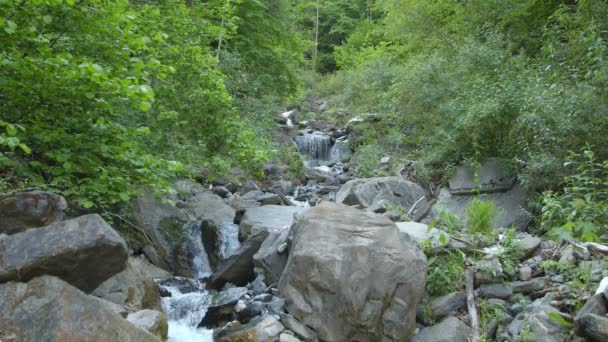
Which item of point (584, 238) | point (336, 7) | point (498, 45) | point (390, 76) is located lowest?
point (584, 238)

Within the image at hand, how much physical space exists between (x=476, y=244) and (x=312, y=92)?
23945 millimetres

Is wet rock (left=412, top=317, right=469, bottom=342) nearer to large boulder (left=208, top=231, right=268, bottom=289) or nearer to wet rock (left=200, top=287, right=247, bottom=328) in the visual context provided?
wet rock (left=200, top=287, right=247, bottom=328)

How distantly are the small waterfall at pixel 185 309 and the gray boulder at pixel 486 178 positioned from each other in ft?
18.7

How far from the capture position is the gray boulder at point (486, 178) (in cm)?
990

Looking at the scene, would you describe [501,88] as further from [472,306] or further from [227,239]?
[227,239]

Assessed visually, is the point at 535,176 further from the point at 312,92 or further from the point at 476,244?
the point at 312,92

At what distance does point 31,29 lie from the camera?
439 cm

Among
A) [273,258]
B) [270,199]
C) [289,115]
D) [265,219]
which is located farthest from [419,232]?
[289,115]

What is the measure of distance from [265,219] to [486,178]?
4.71m

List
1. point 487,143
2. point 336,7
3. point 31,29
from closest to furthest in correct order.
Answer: point 31,29, point 487,143, point 336,7

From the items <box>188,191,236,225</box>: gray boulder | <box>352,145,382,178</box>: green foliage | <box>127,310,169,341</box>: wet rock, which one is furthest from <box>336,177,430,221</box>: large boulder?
<box>127,310,169,341</box>: wet rock

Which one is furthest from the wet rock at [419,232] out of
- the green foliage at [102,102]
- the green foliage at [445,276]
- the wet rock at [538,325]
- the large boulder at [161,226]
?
the large boulder at [161,226]

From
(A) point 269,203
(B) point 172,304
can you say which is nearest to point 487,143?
(A) point 269,203

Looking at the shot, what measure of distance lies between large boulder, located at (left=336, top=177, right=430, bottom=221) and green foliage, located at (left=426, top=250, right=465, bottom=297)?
395 centimetres
